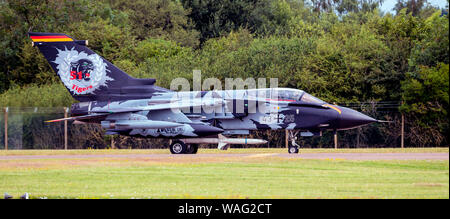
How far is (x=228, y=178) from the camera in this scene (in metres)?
14.0

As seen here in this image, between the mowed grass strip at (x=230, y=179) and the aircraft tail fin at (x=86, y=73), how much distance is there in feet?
17.0

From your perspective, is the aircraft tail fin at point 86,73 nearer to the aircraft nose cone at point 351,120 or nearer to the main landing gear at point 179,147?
the main landing gear at point 179,147

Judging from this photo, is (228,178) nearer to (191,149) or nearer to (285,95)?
(285,95)

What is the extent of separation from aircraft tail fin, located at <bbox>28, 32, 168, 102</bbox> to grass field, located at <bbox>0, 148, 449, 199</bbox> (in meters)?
4.98

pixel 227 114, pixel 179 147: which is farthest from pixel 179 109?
pixel 227 114

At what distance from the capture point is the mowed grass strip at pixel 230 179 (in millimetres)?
11812

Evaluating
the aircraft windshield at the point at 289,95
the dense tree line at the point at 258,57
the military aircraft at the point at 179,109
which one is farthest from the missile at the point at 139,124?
the dense tree line at the point at 258,57

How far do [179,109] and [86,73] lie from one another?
12.0 ft

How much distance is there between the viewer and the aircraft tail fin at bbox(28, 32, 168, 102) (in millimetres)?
23156

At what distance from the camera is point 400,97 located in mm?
29203

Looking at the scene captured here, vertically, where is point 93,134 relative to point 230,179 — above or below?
above
